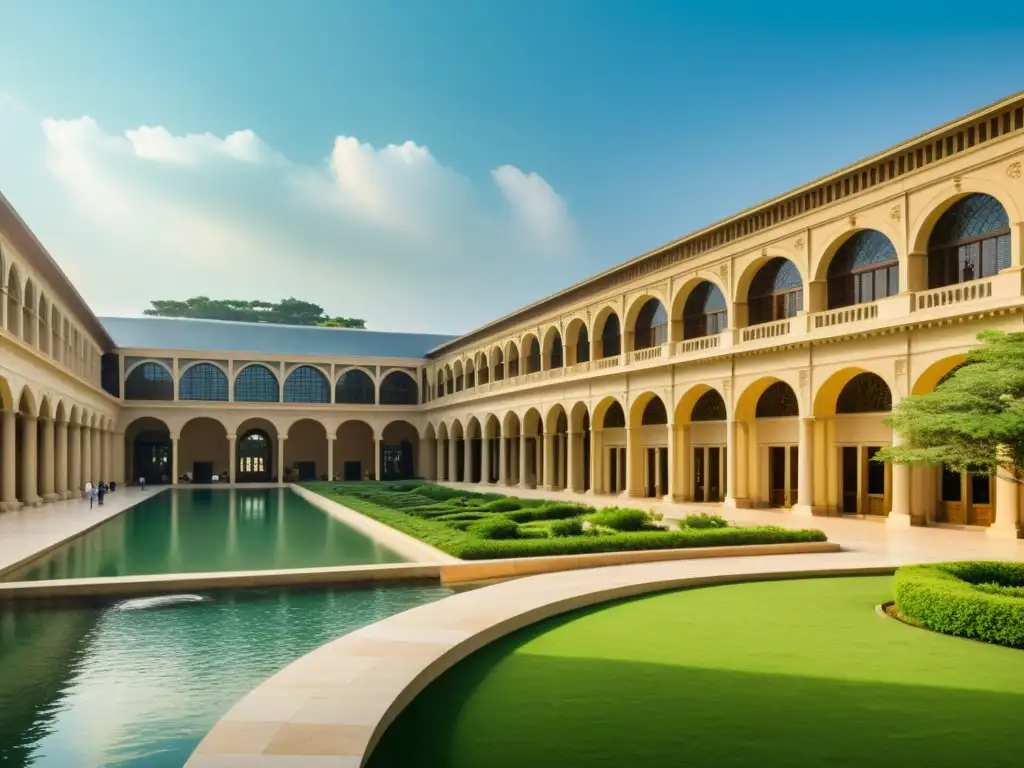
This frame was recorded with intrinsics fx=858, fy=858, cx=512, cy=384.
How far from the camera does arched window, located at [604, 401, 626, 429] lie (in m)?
42.5

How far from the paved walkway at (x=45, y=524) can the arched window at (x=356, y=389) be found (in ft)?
85.9

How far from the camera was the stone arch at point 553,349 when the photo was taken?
47.0 metres

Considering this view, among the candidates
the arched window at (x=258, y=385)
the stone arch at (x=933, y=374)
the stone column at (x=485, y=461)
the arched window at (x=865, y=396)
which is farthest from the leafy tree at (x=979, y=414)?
the arched window at (x=258, y=385)

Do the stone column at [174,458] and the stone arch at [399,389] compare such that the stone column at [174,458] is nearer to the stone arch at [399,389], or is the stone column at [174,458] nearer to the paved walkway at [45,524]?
the stone arch at [399,389]

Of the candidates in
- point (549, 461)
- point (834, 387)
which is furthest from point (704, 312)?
point (549, 461)

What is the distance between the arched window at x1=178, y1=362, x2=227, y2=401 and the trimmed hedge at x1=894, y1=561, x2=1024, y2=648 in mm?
57844

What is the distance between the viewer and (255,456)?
68250 millimetres

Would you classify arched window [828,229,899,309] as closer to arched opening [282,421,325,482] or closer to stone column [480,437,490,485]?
A: stone column [480,437,490,485]

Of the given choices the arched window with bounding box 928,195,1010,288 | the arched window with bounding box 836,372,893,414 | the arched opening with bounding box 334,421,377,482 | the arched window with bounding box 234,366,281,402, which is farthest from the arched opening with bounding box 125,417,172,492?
the arched window with bounding box 928,195,1010,288

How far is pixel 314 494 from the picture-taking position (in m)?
45.1

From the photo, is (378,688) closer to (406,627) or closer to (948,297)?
(406,627)

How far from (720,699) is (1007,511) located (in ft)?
55.8

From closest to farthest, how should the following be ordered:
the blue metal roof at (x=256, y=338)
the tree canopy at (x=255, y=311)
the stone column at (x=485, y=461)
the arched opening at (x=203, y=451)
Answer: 1. the stone column at (x=485, y=461)
2. the arched opening at (x=203, y=451)
3. the blue metal roof at (x=256, y=338)
4. the tree canopy at (x=255, y=311)

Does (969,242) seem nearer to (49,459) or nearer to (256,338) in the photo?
(49,459)
